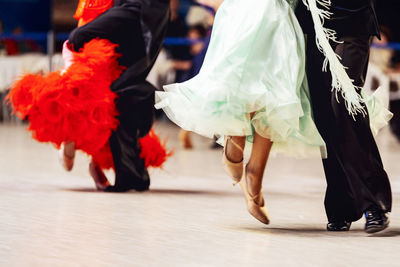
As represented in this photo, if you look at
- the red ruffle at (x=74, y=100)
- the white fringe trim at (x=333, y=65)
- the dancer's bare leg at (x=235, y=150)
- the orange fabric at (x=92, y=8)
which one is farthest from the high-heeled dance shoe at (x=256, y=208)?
the orange fabric at (x=92, y=8)

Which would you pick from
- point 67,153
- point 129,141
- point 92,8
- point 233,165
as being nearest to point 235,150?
point 233,165

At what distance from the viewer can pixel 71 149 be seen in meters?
5.10

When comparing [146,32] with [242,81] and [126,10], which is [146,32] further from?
[242,81]

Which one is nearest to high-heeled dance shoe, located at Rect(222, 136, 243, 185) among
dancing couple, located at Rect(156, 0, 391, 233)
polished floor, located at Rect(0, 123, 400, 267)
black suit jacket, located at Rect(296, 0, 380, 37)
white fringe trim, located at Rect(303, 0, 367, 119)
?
dancing couple, located at Rect(156, 0, 391, 233)

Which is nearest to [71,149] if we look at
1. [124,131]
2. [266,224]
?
[124,131]

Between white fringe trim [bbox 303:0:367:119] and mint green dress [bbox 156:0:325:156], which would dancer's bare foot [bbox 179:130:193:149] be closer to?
mint green dress [bbox 156:0:325:156]

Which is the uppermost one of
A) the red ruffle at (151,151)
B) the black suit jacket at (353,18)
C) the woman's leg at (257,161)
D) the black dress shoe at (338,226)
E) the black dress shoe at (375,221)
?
the black suit jacket at (353,18)

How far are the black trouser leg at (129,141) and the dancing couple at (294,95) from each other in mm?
1351

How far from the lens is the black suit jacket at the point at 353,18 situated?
3666 millimetres

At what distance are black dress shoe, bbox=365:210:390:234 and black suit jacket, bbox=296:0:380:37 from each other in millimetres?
703

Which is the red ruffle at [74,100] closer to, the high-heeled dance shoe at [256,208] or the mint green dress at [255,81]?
the mint green dress at [255,81]

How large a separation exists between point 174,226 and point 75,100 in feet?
4.24

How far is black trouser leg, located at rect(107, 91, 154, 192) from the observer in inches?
201

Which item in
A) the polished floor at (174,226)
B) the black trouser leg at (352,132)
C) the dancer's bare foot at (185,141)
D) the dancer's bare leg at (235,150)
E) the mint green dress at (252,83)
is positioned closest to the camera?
the polished floor at (174,226)
